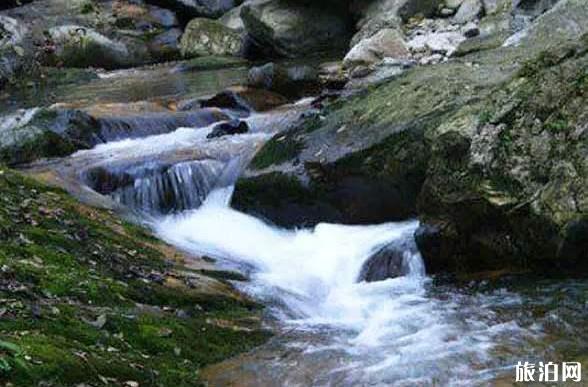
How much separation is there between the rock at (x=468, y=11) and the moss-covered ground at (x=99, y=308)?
1720 cm

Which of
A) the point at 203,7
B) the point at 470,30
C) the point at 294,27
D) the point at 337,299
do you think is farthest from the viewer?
the point at 203,7

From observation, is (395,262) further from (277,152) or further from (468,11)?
(468,11)

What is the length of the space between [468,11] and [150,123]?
1206 cm

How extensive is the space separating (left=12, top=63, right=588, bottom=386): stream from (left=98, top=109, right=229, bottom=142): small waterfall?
8.30 feet

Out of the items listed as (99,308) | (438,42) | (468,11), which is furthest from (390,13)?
(99,308)

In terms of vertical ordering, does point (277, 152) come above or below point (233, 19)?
below

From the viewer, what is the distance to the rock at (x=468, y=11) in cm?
2378

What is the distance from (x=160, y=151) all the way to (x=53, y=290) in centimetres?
791

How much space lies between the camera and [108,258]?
24.9ft

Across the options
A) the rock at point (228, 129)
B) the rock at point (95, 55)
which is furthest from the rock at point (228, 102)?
the rock at point (95, 55)

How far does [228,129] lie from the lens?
14.8 m

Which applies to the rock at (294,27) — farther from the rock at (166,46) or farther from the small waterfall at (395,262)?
the small waterfall at (395,262)

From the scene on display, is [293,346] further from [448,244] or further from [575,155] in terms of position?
[575,155]

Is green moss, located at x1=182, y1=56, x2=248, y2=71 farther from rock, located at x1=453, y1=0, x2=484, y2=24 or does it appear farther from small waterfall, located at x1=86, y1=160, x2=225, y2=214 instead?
small waterfall, located at x1=86, y1=160, x2=225, y2=214
